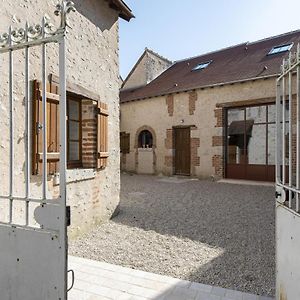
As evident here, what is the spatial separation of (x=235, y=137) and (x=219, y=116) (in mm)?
1272

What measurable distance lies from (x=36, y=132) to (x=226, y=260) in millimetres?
3100

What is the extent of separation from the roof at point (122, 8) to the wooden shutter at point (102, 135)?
2190 mm

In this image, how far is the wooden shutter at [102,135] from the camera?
16.0ft

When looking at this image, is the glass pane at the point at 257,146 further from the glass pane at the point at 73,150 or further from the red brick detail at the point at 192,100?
the glass pane at the point at 73,150

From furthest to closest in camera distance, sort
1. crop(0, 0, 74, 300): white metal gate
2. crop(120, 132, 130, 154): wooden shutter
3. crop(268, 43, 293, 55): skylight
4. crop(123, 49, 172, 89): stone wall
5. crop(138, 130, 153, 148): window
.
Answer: crop(123, 49, 172, 89): stone wall < crop(120, 132, 130, 154): wooden shutter < crop(138, 130, 153, 148): window < crop(268, 43, 293, 55): skylight < crop(0, 0, 74, 300): white metal gate

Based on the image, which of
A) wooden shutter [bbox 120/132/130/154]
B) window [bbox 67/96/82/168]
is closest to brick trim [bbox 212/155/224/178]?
wooden shutter [bbox 120/132/130/154]

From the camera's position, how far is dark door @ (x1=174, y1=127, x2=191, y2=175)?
1299cm

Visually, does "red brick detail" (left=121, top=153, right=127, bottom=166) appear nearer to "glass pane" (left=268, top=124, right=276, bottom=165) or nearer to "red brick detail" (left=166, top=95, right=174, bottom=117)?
"red brick detail" (left=166, top=95, right=174, bottom=117)

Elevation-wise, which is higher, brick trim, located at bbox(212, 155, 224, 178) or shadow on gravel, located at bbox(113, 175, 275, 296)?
brick trim, located at bbox(212, 155, 224, 178)

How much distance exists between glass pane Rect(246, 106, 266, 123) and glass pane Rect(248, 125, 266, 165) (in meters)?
0.31

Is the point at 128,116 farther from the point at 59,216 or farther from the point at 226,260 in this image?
the point at 59,216

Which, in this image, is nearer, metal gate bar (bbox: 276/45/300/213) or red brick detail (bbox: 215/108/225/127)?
metal gate bar (bbox: 276/45/300/213)

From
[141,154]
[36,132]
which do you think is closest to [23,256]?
[36,132]

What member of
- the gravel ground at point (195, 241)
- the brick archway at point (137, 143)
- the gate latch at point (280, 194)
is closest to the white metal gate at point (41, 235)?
the gravel ground at point (195, 241)
